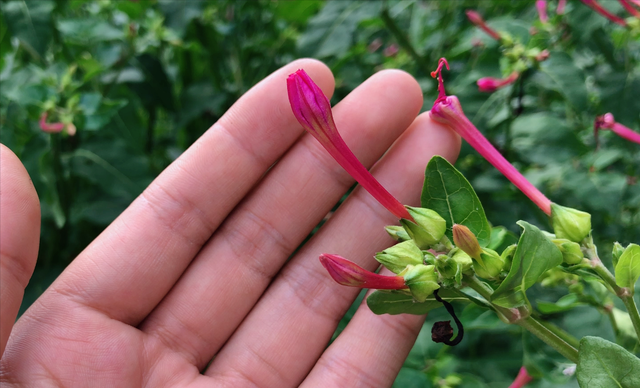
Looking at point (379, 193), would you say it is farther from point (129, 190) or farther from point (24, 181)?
point (129, 190)

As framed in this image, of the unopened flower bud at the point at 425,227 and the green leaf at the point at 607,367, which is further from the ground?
the unopened flower bud at the point at 425,227

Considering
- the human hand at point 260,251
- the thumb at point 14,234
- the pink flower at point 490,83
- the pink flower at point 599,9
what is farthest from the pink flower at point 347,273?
the pink flower at point 599,9

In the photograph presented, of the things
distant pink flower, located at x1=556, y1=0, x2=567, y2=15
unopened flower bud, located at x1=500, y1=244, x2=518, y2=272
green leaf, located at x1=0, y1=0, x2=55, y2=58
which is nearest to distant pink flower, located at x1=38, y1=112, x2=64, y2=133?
green leaf, located at x1=0, y1=0, x2=55, y2=58

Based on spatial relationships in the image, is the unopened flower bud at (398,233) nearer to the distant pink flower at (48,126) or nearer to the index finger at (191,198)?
the index finger at (191,198)

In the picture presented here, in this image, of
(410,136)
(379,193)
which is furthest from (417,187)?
(379,193)

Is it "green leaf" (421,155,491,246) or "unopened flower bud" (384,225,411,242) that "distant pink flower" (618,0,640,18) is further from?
"unopened flower bud" (384,225,411,242)

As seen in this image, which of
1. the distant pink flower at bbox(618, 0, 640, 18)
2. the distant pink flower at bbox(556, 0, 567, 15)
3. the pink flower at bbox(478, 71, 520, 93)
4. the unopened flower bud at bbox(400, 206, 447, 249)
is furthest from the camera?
the distant pink flower at bbox(556, 0, 567, 15)
